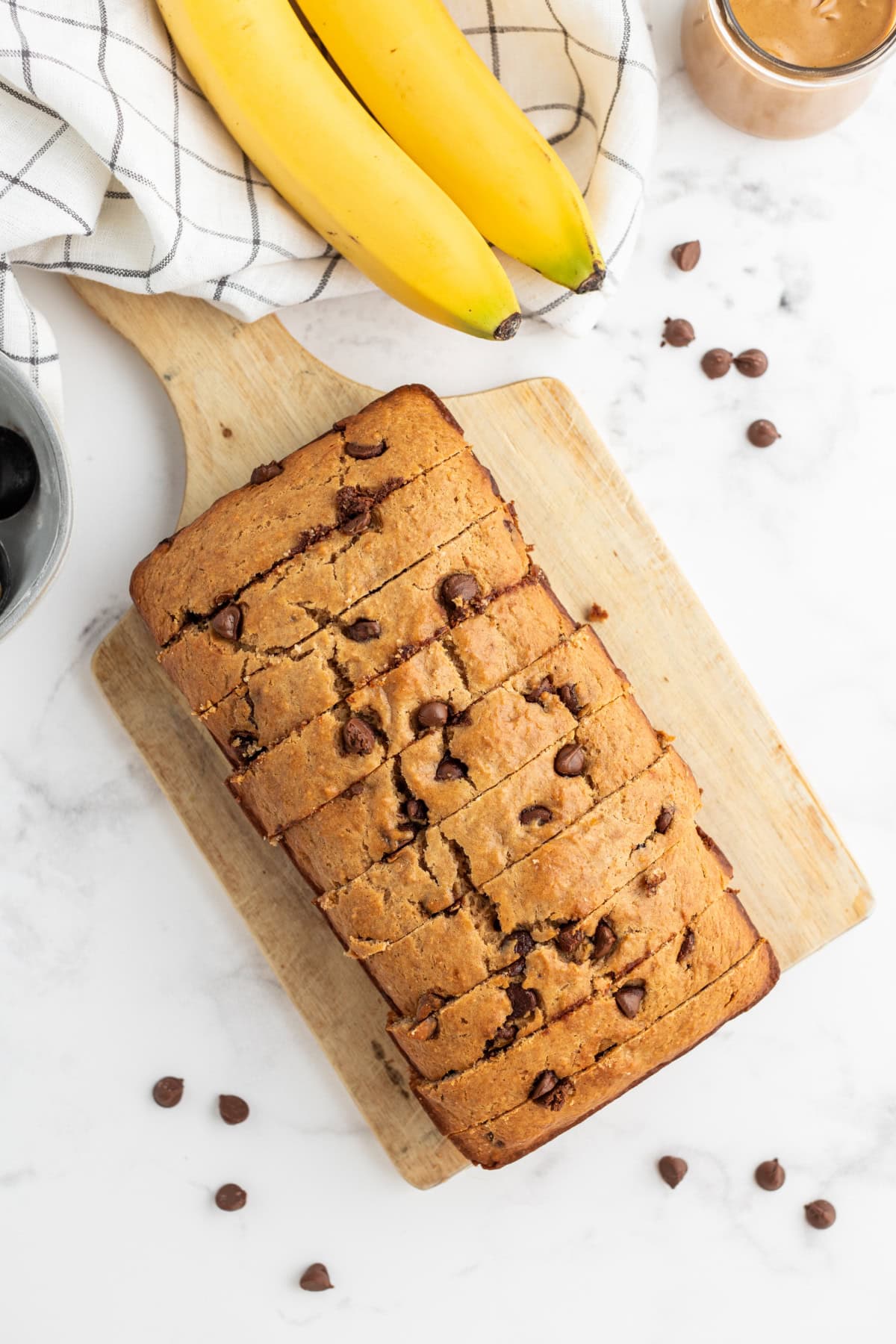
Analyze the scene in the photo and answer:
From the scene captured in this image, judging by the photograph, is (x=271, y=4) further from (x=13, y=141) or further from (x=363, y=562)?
(x=363, y=562)

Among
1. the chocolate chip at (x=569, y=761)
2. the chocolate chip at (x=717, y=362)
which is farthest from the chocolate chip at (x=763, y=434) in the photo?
the chocolate chip at (x=569, y=761)

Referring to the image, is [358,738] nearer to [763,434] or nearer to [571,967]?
[571,967]

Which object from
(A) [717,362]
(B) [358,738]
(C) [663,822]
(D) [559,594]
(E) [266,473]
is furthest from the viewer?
(A) [717,362]

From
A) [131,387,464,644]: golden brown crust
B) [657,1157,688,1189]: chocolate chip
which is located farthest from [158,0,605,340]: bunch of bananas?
[657,1157,688,1189]: chocolate chip

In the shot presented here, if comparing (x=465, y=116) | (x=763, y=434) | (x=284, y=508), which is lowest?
(x=763, y=434)

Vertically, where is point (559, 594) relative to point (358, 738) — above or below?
below

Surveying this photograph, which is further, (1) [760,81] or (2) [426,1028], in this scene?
(1) [760,81]

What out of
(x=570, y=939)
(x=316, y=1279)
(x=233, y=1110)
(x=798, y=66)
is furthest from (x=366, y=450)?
A: (x=316, y=1279)
